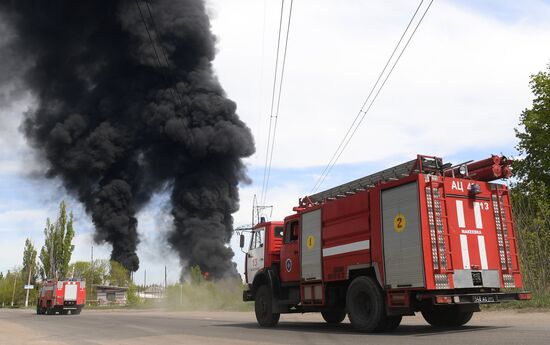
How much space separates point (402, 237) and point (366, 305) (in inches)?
70.8

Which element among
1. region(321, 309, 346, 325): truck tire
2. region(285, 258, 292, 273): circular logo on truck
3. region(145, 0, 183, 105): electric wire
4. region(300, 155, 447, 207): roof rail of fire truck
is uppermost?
region(145, 0, 183, 105): electric wire

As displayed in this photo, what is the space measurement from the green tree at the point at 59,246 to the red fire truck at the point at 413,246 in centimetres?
5824

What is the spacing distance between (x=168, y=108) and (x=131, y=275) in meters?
20.9

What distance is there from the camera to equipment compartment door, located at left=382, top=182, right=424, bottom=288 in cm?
928

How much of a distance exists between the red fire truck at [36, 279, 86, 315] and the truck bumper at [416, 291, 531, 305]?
31791 mm

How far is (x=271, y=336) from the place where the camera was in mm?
10609

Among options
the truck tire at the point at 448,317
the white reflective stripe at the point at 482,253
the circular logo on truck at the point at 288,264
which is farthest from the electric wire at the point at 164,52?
the white reflective stripe at the point at 482,253

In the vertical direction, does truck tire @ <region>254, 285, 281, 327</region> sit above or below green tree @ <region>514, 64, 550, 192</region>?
below

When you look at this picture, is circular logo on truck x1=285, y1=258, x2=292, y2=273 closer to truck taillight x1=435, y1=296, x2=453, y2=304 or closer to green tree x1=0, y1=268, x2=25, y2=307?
truck taillight x1=435, y1=296, x2=453, y2=304

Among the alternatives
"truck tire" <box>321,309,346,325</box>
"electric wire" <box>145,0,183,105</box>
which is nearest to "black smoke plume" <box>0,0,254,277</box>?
"electric wire" <box>145,0,183,105</box>

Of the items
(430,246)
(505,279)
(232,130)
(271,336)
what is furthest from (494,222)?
(232,130)

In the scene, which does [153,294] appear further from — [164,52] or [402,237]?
[402,237]

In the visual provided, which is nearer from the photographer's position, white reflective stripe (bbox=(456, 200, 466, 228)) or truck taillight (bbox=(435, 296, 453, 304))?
truck taillight (bbox=(435, 296, 453, 304))

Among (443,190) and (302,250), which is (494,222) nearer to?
(443,190)
